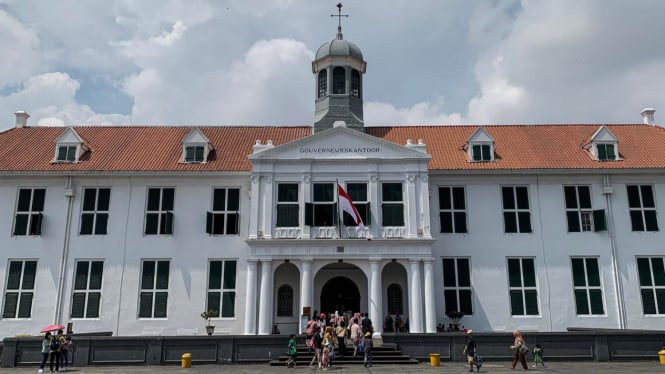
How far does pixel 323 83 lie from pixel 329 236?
402 inches

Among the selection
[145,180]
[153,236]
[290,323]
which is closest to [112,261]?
[153,236]

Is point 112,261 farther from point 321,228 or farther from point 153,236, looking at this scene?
point 321,228

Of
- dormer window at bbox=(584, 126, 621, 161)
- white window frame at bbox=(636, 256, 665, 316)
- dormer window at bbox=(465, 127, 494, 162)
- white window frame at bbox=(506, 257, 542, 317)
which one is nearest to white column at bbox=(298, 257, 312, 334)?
white window frame at bbox=(506, 257, 542, 317)

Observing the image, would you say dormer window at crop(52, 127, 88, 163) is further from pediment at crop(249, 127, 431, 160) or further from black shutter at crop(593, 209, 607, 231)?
black shutter at crop(593, 209, 607, 231)

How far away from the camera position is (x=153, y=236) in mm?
25766

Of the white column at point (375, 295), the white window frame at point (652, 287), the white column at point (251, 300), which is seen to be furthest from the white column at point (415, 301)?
the white window frame at point (652, 287)

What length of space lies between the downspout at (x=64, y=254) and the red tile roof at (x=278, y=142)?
1166mm

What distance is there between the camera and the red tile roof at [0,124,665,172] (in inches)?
1047

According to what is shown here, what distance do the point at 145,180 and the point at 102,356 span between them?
31.7 ft

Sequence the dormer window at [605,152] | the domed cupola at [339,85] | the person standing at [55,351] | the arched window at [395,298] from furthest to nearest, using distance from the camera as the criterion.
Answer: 1. the domed cupola at [339,85]
2. the dormer window at [605,152]
3. the arched window at [395,298]
4. the person standing at [55,351]

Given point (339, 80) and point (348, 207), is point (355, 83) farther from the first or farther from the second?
point (348, 207)

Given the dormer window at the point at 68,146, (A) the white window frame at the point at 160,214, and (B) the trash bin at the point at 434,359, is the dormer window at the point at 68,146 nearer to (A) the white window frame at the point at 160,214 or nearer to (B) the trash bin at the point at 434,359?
(A) the white window frame at the point at 160,214

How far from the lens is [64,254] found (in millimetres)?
25391

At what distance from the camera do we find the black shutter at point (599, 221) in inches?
997
